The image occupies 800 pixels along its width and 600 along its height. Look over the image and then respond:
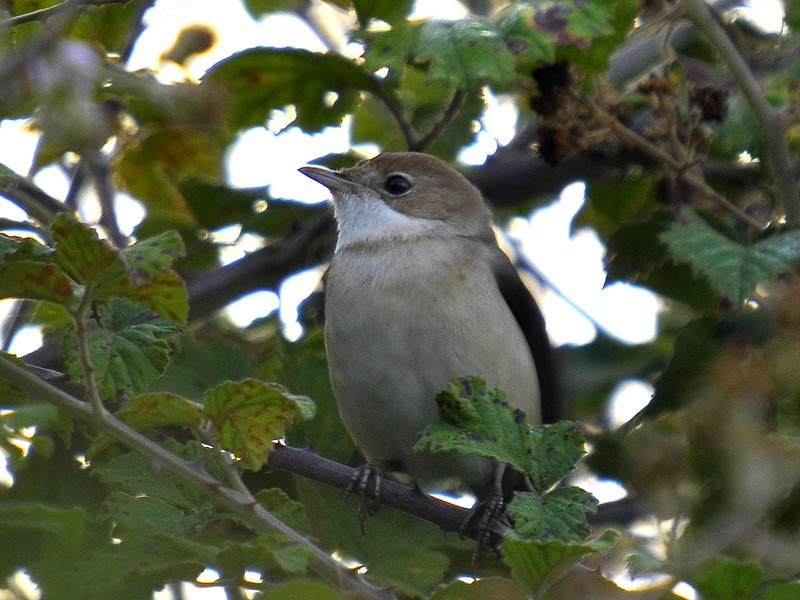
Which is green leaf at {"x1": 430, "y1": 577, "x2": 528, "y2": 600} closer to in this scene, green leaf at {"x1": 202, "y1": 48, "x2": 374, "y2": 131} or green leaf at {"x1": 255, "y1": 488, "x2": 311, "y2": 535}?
green leaf at {"x1": 255, "y1": 488, "x2": 311, "y2": 535}

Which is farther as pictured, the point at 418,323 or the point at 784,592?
the point at 418,323

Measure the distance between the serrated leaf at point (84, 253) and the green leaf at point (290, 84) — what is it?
→ 5.70ft

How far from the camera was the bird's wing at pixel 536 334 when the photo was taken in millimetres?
4120

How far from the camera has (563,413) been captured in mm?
4176

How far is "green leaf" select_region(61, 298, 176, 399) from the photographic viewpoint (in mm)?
2260

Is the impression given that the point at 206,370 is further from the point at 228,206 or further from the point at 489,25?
the point at 489,25

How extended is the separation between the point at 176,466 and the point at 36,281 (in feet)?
1.33

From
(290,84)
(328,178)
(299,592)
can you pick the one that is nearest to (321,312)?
(328,178)

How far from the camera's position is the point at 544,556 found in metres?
1.87

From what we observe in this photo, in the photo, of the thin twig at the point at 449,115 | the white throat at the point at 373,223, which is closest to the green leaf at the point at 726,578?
the thin twig at the point at 449,115

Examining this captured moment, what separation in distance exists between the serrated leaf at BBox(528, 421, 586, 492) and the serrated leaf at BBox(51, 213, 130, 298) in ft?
2.85

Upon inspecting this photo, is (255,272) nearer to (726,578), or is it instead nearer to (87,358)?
(87,358)

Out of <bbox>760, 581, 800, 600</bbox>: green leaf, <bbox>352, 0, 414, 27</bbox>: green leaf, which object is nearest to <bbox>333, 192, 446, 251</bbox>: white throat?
<bbox>352, 0, 414, 27</bbox>: green leaf

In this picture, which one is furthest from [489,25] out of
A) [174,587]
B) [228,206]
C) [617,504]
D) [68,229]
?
[174,587]
